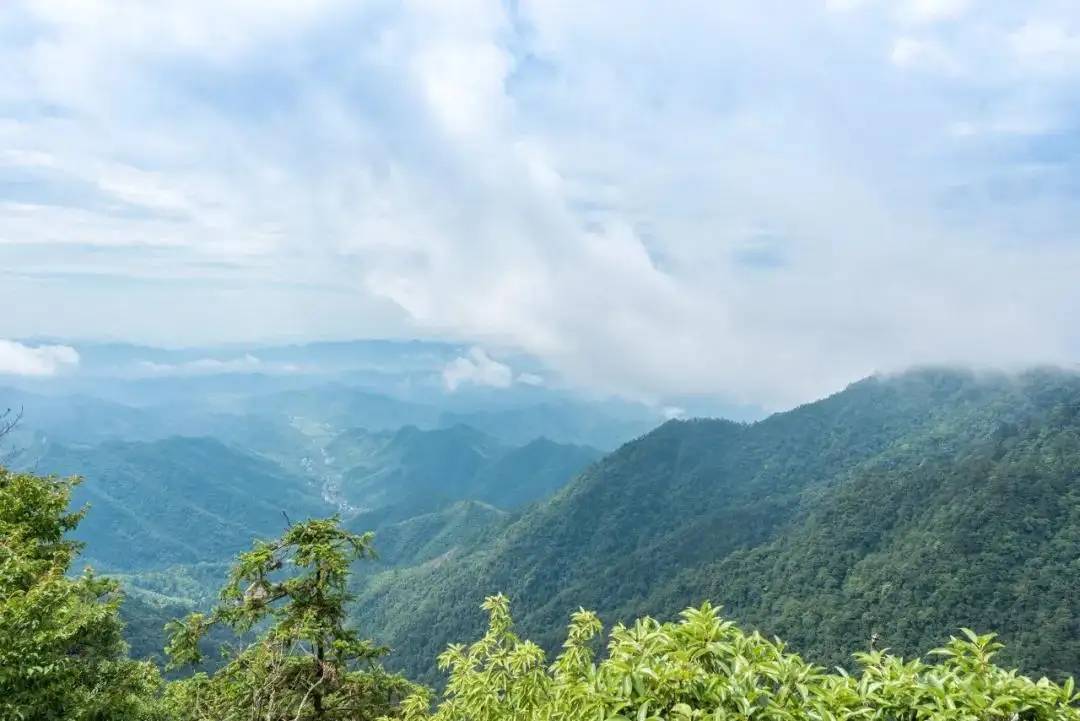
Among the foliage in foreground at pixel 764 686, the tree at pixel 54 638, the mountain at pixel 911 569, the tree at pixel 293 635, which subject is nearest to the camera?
the foliage in foreground at pixel 764 686

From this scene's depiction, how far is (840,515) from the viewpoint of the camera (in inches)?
6009

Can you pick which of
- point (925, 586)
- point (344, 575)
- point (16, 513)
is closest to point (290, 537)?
point (344, 575)

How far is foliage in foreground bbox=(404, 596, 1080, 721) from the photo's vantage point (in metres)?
4.41

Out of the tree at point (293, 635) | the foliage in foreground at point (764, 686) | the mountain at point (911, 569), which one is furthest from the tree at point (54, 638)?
the mountain at point (911, 569)

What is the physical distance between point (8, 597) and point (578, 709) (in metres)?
11.8

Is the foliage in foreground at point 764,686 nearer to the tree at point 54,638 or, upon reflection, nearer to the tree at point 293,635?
the tree at point 293,635

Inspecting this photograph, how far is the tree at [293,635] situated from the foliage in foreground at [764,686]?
8847 mm

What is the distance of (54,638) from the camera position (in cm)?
1075

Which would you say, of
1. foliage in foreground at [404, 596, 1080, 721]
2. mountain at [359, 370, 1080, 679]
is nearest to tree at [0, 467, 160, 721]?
foliage in foreground at [404, 596, 1080, 721]

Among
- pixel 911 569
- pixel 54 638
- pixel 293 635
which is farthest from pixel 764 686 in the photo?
pixel 911 569

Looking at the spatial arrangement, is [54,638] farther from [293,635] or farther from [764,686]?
[764,686]

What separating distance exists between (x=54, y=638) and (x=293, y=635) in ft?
12.3

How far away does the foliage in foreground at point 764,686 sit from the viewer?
173 inches

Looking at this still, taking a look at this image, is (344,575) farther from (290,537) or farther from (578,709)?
(578,709)
